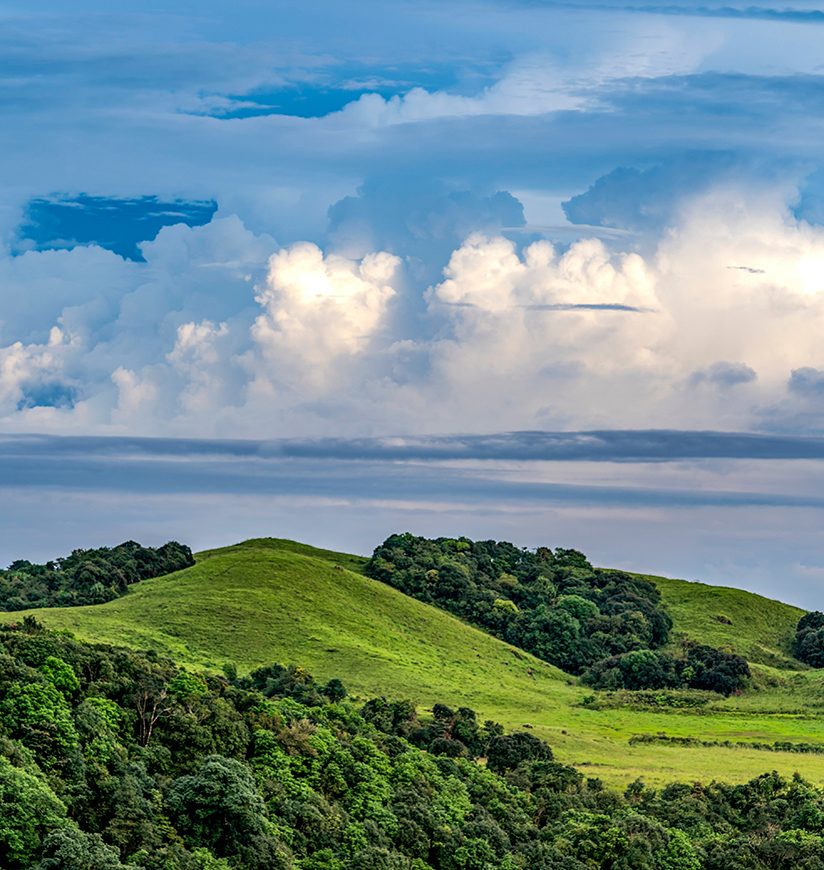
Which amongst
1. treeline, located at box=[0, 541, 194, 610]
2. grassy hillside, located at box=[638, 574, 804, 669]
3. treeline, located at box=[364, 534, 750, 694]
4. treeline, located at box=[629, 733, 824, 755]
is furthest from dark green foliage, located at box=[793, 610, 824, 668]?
treeline, located at box=[0, 541, 194, 610]

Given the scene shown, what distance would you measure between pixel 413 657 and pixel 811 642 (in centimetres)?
5688

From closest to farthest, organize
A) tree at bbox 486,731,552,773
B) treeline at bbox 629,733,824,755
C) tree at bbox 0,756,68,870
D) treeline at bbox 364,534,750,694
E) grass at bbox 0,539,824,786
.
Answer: tree at bbox 0,756,68,870 < tree at bbox 486,731,552,773 < grass at bbox 0,539,824,786 < treeline at bbox 629,733,824,755 < treeline at bbox 364,534,750,694

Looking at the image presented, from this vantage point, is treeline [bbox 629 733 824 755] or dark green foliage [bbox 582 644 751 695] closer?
treeline [bbox 629 733 824 755]

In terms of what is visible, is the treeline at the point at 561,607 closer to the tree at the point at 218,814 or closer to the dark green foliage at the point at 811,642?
the dark green foliage at the point at 811,642

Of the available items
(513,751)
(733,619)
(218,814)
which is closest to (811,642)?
(733,619)

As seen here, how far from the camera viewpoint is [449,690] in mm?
109625

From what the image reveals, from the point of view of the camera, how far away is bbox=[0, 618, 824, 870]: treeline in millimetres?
52438

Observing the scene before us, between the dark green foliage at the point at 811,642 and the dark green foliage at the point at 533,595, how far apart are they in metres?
15.6

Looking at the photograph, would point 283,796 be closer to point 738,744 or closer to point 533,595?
point 738,744

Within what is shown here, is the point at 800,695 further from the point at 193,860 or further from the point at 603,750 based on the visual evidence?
the point at 193,860

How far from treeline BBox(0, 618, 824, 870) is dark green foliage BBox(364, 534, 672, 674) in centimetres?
6124

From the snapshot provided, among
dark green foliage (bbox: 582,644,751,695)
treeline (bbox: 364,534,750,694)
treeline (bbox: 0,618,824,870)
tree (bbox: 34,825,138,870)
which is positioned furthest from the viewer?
treeline (bbox: 364,534,750,694)

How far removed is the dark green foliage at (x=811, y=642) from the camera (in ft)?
493

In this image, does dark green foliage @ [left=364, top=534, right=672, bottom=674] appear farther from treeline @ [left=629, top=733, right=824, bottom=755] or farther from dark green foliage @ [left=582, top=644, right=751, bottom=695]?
treeline @ [left=629, top=733, right=824, bottom=755]
